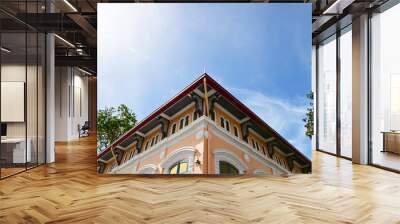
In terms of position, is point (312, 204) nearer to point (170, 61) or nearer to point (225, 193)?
point (225, 193)

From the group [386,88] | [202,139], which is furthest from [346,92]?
[202,139]

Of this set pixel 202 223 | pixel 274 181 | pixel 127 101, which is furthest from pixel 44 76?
pixel 202 223

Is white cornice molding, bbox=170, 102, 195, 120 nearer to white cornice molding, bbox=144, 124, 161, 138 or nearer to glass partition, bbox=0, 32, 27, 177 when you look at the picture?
white cornice molding, bbox=144, 124, 161, 138

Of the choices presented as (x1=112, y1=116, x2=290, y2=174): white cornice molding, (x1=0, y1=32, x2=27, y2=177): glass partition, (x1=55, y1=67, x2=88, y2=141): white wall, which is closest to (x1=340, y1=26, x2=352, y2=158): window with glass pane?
(x1=112, y1=116, x2=290, y2=174): white cornice molding

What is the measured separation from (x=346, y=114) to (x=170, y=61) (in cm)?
480

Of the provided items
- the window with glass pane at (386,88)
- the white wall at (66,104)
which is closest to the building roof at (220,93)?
the window with glass pane at (386,88)

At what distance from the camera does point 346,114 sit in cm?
894

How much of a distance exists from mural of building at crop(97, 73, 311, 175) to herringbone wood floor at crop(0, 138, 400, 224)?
0.24 metres

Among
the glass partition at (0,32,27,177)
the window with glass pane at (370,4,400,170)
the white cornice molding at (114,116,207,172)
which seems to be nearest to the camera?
the glass partition at (0,32,27,177)

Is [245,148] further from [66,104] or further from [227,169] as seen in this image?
[66,104]

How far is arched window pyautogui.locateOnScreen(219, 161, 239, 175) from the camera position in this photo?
6.30 m

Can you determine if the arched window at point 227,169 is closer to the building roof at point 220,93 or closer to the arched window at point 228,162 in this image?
the arched window at point 228,162

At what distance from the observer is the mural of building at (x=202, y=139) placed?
6.26m

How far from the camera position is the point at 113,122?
6.40 metres
